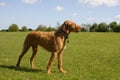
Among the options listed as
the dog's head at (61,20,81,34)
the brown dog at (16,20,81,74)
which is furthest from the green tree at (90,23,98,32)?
the dog's head at (61,20,81,34)

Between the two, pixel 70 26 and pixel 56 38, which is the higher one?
pixel 70 26

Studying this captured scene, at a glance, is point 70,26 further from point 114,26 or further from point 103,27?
point 114,26

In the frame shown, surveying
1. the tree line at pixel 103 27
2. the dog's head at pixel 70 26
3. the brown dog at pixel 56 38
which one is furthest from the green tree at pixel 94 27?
the dog's head at pixel 70 26

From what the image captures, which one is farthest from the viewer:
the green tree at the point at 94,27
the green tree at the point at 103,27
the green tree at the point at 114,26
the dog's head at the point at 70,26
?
the green tree at the point at 94,27

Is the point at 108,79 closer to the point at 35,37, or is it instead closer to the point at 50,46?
the point at 50,46

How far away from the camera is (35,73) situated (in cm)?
1066

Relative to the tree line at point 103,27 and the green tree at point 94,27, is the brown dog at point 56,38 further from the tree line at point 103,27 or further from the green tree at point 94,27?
the green tree at point 94,27

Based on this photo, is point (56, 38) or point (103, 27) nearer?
point (56, 38)

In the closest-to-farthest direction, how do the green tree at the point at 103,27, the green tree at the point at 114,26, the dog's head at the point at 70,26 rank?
1. the dog's head at the point at 70,26
2. the green tree at the point at 103,27
3. the green tree at the point at 114,26

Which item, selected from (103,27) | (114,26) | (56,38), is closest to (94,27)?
(103,27)

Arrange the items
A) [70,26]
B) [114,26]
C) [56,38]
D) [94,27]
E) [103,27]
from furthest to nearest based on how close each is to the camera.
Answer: [94,27], [114,26], [103,27], [56,38], [70,26]

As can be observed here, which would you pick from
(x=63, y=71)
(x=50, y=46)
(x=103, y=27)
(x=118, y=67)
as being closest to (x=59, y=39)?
(x=50, y=46)

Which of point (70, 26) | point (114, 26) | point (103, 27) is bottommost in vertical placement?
point (103, 27)

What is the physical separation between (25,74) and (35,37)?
164cm
